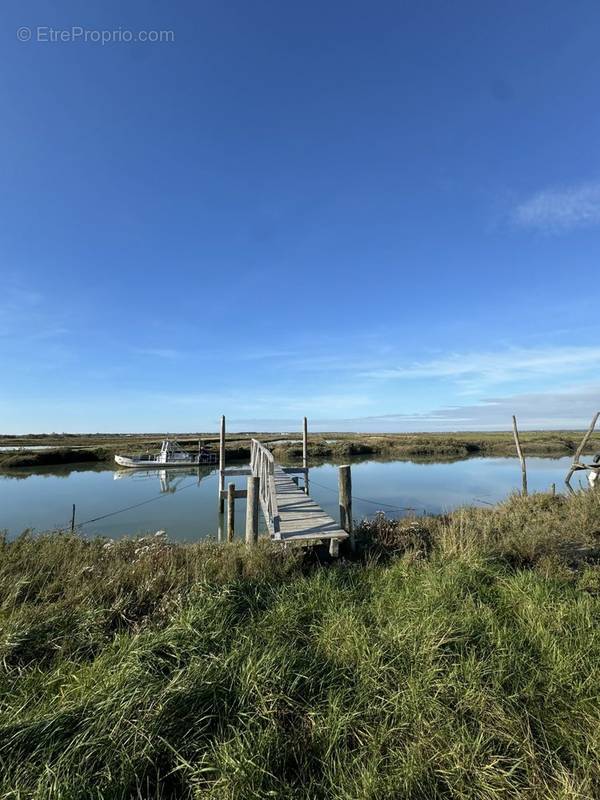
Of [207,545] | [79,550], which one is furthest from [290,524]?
[79,550]

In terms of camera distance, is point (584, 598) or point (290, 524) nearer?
point (584, 598)

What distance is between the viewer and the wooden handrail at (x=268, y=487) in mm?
8412

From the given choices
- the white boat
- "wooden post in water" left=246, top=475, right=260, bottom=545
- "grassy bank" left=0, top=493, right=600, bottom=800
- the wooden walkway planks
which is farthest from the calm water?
"grassy bank" left=0, top=493, right=600, bottom=800

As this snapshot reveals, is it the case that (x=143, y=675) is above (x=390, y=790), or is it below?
above

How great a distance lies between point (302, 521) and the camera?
27.3 ft

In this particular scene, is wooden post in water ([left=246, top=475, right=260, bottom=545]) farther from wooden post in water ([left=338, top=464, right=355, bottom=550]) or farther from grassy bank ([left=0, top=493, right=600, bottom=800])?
grassy bank ([left=0, top=493, right=600, bottom=800])

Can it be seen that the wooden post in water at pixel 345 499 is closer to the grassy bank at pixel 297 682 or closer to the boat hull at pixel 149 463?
the grassy bank at pixel 297 682

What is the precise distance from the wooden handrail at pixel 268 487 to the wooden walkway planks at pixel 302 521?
0.22m

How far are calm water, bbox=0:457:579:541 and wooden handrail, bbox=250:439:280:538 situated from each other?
193 cm

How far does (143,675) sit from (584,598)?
4.60 meters

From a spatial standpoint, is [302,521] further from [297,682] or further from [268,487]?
[297,682]

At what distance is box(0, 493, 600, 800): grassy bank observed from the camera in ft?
7.80

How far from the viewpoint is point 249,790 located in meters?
2.26

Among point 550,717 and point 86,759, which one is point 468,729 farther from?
point 86,759
